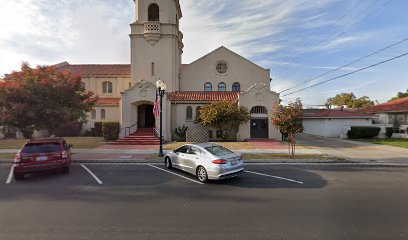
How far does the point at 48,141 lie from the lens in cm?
1018

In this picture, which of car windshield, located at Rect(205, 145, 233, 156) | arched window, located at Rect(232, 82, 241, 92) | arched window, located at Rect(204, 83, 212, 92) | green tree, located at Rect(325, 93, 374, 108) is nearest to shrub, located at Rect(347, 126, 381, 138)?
arched window, located at Rect(232, 82, 241, 92)

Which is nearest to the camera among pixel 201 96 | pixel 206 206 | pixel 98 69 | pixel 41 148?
pixel 206 206

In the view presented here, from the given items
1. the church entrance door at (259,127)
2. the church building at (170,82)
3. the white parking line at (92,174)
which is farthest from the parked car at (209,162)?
the church entrance door at (259,127)

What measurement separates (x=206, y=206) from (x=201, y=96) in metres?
19.9

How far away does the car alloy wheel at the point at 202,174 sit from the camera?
8823 mm

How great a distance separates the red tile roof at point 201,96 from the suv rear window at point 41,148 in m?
15.3

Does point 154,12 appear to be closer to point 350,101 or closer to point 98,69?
point 98,69

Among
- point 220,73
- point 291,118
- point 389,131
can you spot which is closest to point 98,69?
point 220,73

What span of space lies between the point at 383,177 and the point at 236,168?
6383mm

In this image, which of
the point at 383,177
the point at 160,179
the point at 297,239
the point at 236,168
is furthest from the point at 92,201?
the point at 383,177

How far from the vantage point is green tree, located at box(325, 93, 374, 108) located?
6506 cm

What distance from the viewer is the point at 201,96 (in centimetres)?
2550

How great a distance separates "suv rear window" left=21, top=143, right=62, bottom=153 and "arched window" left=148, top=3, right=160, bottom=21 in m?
21.6

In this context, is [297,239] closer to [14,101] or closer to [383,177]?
[383,177]
